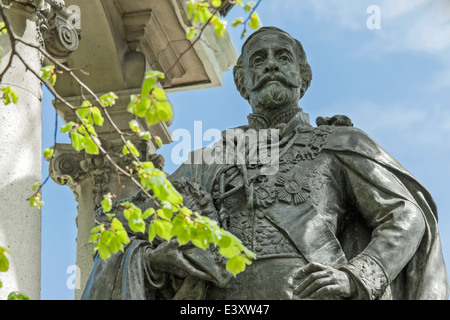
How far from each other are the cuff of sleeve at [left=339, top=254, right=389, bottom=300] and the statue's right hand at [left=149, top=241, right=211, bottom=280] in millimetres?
1383

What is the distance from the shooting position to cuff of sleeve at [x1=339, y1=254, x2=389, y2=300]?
13.1m

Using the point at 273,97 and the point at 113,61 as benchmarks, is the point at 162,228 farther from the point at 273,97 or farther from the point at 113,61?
the point at 113,61

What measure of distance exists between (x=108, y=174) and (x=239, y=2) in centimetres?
833

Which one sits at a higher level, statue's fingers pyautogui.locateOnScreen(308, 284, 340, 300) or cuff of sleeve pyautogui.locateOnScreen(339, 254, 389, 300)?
cuff of sleeve pyautogui.locateOnScreen(339, 254, 389, 300)

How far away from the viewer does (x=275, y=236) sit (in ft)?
45.1

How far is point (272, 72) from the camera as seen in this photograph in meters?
15.1

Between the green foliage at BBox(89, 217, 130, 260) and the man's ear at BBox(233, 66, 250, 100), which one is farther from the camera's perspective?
the man's ear at BBox(233, 66, 250, 100)

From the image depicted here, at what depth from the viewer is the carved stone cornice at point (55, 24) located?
17.2 m

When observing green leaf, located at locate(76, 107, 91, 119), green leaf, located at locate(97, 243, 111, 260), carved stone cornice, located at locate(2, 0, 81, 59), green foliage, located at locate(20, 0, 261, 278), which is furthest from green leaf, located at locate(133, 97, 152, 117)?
carved stone cornice, located at locate(2, 0, 81, 59)

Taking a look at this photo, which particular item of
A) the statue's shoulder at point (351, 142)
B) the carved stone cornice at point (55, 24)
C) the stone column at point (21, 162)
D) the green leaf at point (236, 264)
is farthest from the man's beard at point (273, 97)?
the carved stone cornice at point (55, 24)

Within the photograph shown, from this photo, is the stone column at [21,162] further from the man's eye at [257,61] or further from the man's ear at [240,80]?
the man's eye at [257,61]

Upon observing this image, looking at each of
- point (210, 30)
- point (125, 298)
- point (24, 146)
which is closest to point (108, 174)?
point (210, 30)

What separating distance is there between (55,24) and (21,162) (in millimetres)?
2750

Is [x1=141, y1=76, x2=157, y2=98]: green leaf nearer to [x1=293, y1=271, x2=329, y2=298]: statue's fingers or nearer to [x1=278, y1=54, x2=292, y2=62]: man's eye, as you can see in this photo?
[x1=293, y1=271, x2=329, y2=298]: statue's fingers
